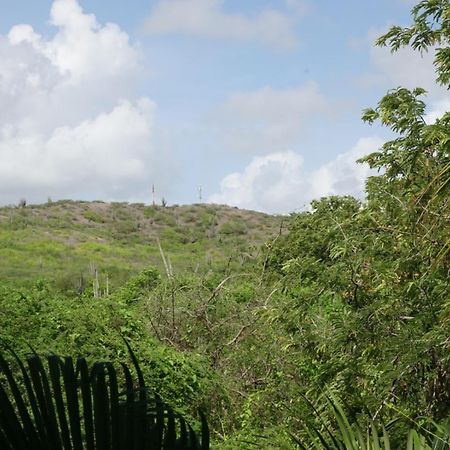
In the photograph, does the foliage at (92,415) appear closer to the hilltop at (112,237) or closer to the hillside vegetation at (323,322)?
the hillside vegetation at (323,322)

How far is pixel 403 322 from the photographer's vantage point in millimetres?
6918

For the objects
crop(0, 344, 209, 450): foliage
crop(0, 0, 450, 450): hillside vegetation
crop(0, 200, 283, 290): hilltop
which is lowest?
crop(0, 344, 209, 450): foliage

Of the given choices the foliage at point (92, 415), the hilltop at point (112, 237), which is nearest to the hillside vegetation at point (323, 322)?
the foliage at point (92, 415)

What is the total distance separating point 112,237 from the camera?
48.7m

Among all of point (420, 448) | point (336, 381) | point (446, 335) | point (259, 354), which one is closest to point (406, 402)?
point (336, 381)

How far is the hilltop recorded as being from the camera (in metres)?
36.0

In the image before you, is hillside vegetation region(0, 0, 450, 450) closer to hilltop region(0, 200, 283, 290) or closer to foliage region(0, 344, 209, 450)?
foliage region(0, 344, 209, 450)

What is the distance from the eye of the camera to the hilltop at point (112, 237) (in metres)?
36.0

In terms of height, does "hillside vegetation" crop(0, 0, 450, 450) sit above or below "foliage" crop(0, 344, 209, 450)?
above

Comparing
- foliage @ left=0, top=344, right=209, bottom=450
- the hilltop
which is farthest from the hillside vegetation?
the hilltop

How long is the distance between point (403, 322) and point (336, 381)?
2.78 ft

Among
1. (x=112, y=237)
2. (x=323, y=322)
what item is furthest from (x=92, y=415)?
(x=112, y=237)

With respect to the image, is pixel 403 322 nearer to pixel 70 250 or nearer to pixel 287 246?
pixel 287 246

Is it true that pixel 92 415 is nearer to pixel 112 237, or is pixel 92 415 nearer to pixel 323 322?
pixel 323 322
